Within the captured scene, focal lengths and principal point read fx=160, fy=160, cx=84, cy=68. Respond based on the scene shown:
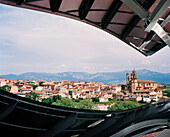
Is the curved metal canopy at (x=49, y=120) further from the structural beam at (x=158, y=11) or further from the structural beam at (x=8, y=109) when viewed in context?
the structural beam at (x=158, y=11)

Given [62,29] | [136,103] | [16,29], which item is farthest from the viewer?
[62,29]

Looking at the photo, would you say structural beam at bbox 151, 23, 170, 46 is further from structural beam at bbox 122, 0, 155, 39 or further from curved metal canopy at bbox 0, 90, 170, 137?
curved metal canopy at bbox 0, 90, 170, 137

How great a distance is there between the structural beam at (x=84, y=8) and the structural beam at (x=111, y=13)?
0.50 meters

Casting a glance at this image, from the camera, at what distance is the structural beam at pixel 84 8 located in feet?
10.0

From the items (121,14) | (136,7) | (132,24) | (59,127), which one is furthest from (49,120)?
(132,24)

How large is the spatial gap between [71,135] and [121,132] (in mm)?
964

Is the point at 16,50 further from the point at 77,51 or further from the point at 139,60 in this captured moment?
the point at 139,60

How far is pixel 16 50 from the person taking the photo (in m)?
115

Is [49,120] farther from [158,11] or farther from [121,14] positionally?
[121,14]

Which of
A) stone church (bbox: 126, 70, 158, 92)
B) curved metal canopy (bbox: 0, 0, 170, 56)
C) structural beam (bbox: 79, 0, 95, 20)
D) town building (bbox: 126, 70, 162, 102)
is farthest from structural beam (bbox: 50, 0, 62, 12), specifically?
stone church (bbox: 126, 70, 158, 92)

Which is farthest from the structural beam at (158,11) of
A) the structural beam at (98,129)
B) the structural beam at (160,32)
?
the structural beam at (98,129)

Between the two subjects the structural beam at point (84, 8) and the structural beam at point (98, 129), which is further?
the structural beam at point (84, 8)

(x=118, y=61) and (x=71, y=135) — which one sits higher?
(x=118, y=61)

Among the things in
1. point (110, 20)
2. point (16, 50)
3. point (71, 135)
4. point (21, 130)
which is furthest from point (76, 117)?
point (16, 50)
